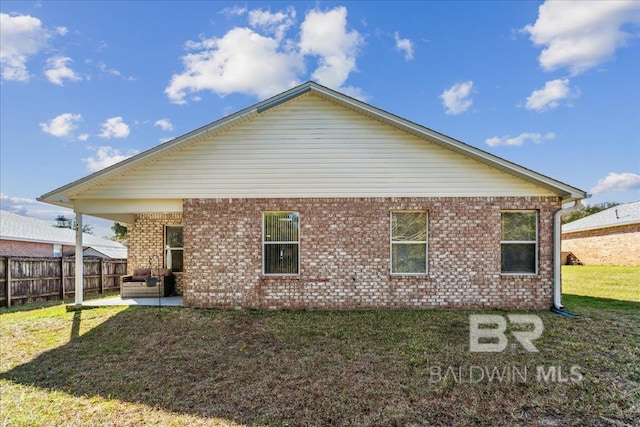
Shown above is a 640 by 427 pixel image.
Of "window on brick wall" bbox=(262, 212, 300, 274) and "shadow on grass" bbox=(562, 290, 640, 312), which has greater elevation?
"window on brick wall" bbox=(262, 212, 300, 274)

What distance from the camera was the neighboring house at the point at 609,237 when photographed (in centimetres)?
2000

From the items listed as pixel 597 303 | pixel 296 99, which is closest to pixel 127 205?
pixel 296 99

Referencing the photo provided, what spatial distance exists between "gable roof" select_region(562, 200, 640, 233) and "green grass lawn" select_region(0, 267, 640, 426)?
16.3 m

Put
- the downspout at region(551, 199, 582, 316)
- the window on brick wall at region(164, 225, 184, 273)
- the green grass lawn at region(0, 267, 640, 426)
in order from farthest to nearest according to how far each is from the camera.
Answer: the window on brick wall at region(164, 225, 184, 273), the downspout at region(551, 199, 582, 316), the green grass lawn at region(0, 267, 640, 426)

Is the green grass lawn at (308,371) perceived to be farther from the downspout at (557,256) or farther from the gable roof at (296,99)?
the gable roof at (296,99)

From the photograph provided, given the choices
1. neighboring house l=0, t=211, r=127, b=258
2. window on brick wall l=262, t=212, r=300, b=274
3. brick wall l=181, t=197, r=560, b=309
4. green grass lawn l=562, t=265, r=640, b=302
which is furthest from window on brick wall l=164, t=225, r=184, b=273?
green grass lawn l=562, t=265, r=640, b=302

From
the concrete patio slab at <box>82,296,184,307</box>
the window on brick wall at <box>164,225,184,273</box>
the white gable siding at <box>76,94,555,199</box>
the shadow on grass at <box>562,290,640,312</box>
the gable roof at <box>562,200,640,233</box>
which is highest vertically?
the white gable siding at <box>76,94,555,199</box>

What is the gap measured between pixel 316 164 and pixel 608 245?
22.7m

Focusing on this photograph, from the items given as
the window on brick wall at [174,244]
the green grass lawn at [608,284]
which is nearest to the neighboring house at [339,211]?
the window on brick wall at [174,244]

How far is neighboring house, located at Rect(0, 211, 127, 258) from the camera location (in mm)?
18234

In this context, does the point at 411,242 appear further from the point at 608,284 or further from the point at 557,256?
the point at 608,284

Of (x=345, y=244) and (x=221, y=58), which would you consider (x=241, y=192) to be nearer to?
(x=345, y=244)

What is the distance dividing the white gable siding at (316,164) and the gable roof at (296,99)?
0.40 feet

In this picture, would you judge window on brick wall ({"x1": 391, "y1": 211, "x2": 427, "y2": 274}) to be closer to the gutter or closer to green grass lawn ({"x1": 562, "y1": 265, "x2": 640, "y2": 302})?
the gutter
